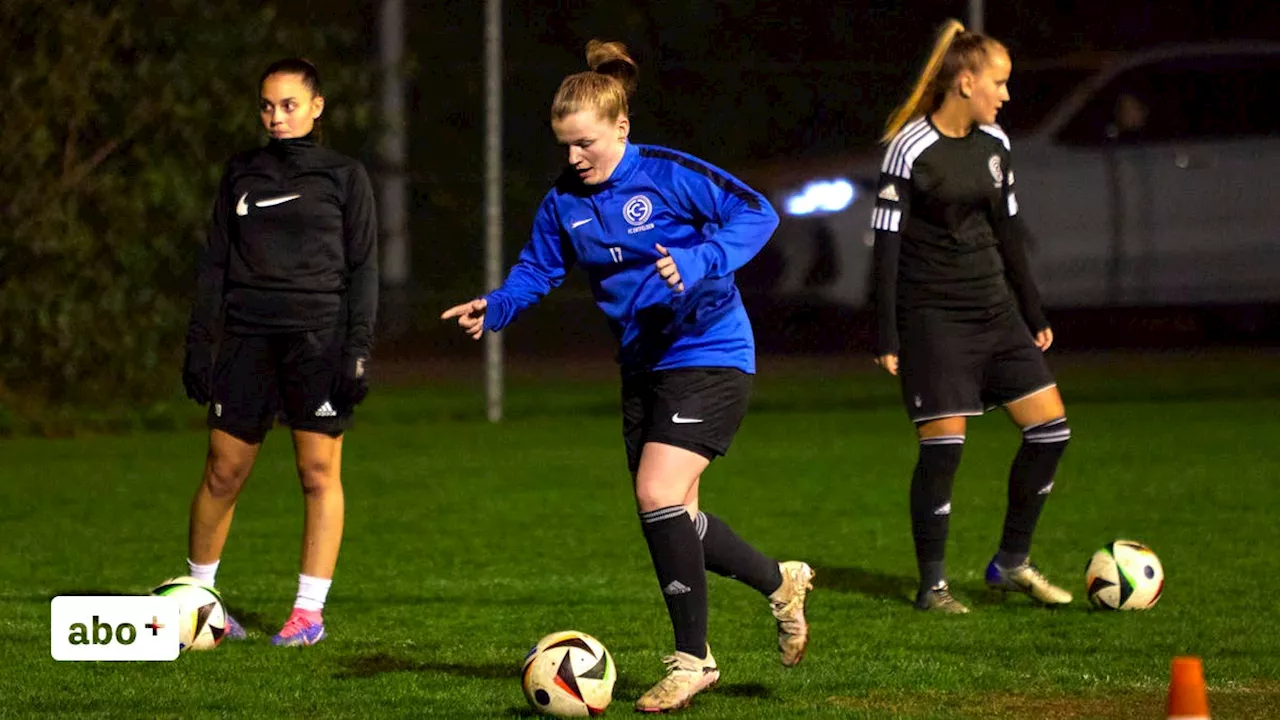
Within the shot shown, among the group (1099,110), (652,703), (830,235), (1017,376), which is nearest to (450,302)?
(830,235)

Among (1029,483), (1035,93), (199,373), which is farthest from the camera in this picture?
(1035,93)

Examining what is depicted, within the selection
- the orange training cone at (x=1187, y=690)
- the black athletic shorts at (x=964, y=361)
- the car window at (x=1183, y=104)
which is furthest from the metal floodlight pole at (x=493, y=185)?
the orange training cone at (x=1187, y=690)

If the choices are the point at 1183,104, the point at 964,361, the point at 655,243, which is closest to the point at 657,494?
the point at 655,243

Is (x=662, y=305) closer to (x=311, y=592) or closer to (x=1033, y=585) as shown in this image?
(x=311, y=592)

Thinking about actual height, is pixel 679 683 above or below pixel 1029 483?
below

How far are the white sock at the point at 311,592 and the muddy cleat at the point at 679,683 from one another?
150 cm

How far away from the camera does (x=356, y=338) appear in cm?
689

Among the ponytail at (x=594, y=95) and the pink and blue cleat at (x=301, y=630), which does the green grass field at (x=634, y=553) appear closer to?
the pink and blue cleat at (x=301, y=630)

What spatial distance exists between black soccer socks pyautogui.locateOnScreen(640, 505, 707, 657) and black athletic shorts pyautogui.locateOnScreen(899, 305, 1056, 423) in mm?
1877

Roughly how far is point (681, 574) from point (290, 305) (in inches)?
67.5

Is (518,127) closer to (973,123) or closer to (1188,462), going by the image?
(1188,462)

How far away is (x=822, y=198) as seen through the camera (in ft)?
47.0

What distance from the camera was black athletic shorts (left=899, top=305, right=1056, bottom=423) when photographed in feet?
24.8

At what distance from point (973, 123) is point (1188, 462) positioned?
446 cm
